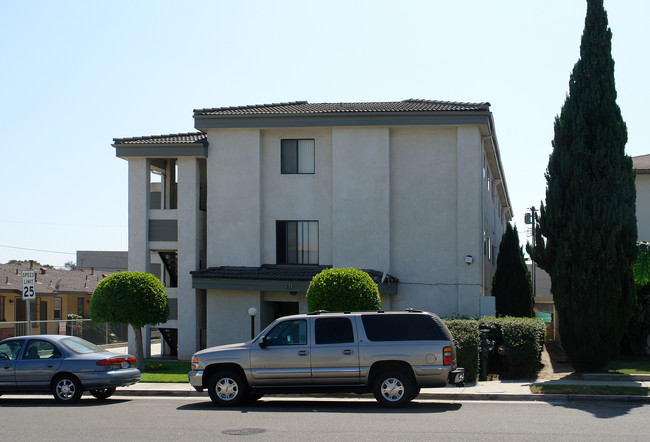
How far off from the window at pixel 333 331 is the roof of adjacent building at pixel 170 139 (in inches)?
486

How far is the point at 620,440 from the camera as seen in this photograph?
10234 mm

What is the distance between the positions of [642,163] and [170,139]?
17.2 m

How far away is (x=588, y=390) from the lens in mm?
15477

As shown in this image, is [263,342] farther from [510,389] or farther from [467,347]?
[510,389]

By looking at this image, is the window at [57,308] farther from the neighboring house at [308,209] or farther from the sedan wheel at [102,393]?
the sedan wheel at [102,393]

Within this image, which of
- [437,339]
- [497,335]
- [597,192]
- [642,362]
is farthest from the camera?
[642,362]

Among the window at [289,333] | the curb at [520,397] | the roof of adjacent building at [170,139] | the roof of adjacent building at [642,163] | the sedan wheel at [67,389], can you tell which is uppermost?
the roof of adjacent building at [170,139]

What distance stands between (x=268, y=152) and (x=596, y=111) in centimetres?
1116

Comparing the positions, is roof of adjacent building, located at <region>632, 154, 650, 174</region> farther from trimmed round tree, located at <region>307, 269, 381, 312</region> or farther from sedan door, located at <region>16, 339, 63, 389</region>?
sedan door, located at <region>16, 339, 63, 389</region>

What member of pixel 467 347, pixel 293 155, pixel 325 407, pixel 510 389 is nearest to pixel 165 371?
pixel 293 155

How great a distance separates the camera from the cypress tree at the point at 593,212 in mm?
17828

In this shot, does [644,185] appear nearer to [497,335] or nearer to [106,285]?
[497,335]

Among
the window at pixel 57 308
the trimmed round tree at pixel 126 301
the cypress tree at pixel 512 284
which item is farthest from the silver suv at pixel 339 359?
the window at pixel 57 308

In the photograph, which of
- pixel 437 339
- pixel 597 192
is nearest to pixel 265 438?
pixel 437 339
